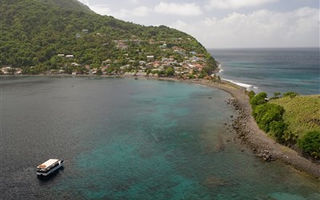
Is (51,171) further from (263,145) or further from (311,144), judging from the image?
(311,144)

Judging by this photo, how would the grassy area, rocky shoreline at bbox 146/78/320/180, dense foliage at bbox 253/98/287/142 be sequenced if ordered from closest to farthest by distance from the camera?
rocky shoreline at bbox 146/78/320/180 < the grassy area < dense foliage at bbox 253/98/287/142

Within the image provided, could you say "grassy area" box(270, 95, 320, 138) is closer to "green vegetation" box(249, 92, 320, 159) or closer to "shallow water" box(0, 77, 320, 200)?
"green vegetation" box(249, 92, 320, 159)

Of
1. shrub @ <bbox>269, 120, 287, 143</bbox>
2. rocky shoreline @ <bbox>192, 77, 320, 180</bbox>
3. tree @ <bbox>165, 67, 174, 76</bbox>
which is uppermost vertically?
tree @ <bbox>165, 67, 174, 76</bbox>

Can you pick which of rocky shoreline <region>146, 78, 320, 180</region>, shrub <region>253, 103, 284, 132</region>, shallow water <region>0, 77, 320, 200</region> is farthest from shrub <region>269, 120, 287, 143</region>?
shallow water <region>0, 77, 320, 200</region>

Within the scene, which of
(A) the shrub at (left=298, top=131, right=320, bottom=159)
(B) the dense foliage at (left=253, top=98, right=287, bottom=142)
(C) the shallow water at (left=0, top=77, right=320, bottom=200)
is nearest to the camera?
(C) the shallow water at (left=0, top=77, right=320, bottom=200)

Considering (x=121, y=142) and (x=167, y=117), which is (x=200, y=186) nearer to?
(x=121, y=142)

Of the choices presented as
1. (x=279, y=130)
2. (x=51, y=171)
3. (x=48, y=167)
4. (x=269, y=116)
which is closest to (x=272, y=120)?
(x=269, y=116)

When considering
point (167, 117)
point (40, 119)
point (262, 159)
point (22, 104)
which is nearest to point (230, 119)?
point (167, 117)
